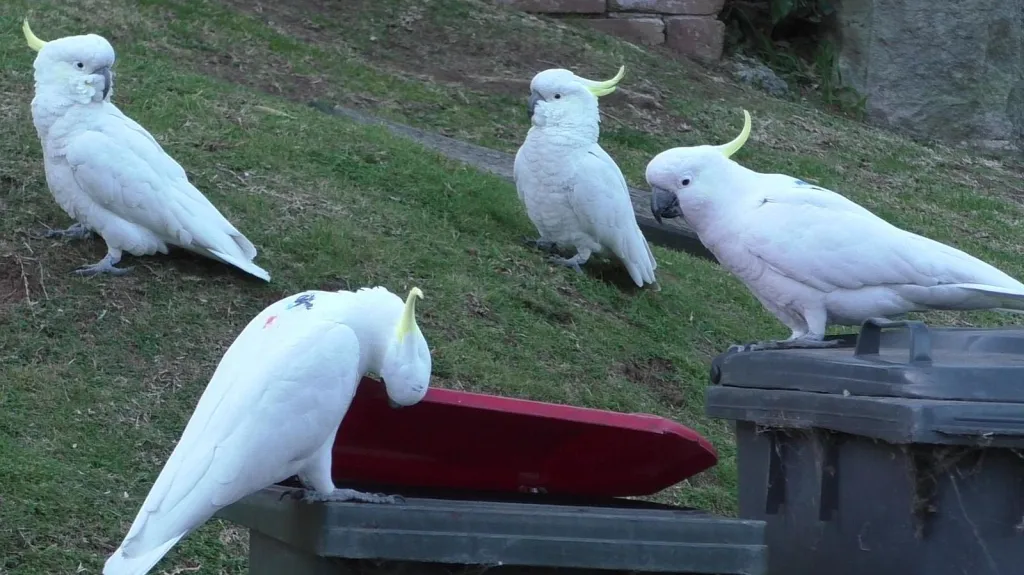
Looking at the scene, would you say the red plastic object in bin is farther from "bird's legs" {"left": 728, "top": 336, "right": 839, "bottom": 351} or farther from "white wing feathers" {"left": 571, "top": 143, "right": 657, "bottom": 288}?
"white wing feathers" {"left": 571, "top": 143, "right": 657, "bottom": 288}

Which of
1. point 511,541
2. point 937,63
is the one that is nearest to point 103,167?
point 511,541

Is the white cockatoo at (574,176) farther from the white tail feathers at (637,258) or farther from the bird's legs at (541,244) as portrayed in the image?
the bird's legs at (541,244)

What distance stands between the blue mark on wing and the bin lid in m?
0.75

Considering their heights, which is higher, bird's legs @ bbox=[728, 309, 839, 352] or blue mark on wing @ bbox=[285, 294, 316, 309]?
blue mark on wing @ bbox=[285, 294, 316, 309]

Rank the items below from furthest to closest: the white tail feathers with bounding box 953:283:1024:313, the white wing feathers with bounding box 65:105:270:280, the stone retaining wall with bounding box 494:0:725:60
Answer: the stone retaining wall with bounding box 494:0:725:60, the white wing feathers with bounding box 65:105:270:280, the white tail feathers with bounding box 953:283:1024:313

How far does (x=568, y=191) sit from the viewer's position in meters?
4.25

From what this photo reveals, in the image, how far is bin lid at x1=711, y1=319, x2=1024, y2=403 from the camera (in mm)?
1755

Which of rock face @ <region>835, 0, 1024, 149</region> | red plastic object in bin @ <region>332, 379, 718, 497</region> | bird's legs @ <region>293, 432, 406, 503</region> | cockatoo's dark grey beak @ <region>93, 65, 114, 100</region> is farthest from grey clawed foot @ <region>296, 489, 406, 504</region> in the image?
rock face @ <region>835, 0, 1024, 149</region>

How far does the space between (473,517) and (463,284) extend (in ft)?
8.29

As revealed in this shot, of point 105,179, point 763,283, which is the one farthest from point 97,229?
point 763,283

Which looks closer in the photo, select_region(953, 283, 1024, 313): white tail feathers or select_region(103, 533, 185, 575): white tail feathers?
select_region(103, 533, 185, 575): white tail feathers

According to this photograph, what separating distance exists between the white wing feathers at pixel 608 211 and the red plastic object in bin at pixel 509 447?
196cm

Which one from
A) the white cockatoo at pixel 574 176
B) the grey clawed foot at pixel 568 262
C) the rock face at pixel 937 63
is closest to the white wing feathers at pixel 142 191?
the white cockatoo at pixel 574 176

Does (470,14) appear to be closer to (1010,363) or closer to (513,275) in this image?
(513,275)
